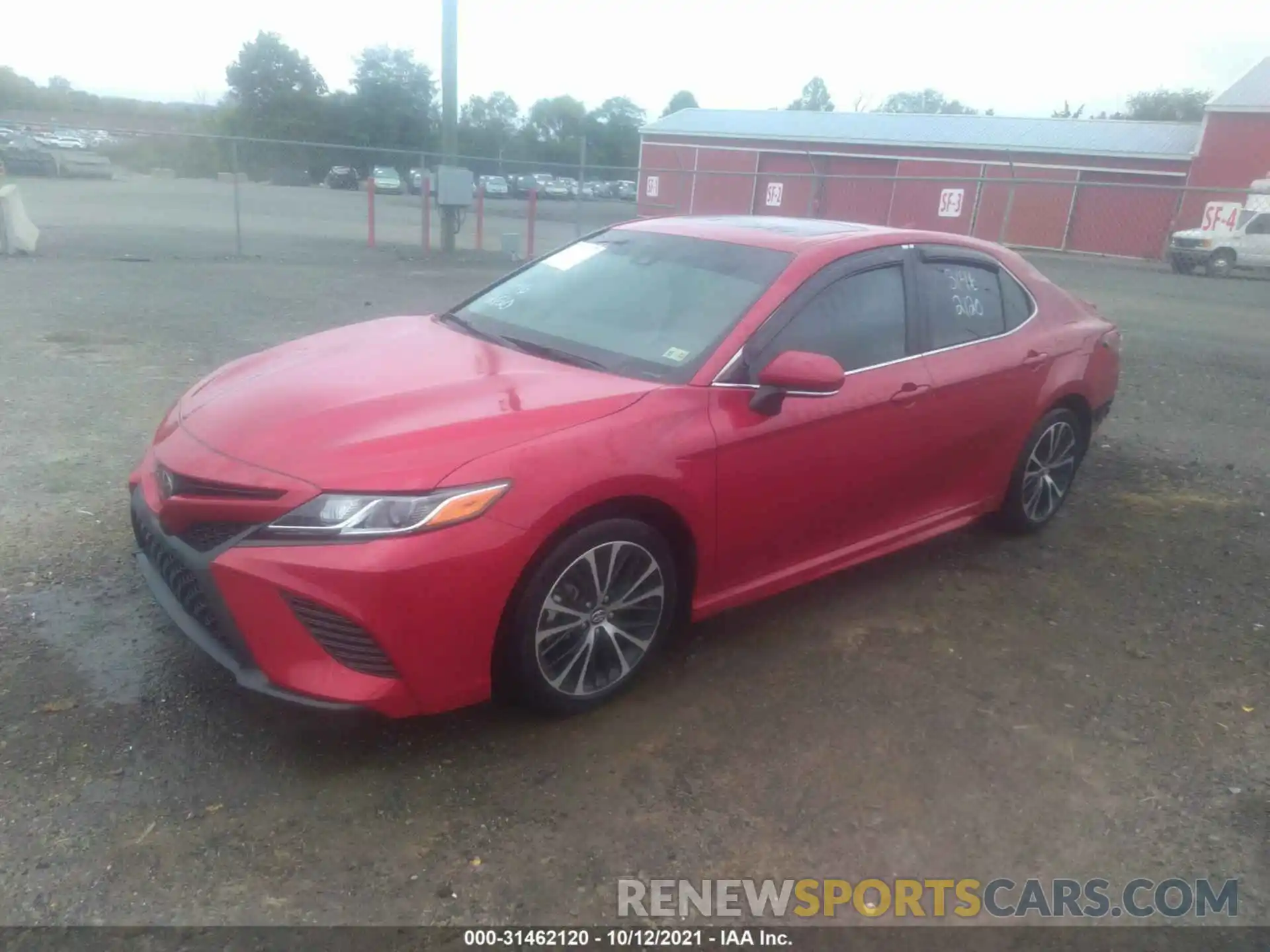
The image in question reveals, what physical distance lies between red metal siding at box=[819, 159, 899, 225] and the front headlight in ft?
97.3

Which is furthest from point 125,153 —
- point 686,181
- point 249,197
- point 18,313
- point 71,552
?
point 71,552

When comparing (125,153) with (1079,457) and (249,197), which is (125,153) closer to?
(249,197)

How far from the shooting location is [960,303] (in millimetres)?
4469

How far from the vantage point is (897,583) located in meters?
4.55

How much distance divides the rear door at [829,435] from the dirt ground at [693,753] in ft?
1.51

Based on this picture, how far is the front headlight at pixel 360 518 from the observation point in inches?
107

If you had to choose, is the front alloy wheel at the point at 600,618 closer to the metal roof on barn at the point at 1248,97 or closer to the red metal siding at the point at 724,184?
the red metal siding at the point at 724,184

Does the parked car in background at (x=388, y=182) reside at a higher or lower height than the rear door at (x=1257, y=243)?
lower

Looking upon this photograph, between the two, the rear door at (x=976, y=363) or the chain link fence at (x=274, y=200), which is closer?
the rear door at (x=976, y=363)

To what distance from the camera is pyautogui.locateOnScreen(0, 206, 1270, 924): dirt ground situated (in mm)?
2555

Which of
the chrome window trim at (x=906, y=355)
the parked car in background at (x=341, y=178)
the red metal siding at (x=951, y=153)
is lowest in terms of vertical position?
the parked car in background at (x=341, y=178)

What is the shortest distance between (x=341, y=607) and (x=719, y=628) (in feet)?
5.98

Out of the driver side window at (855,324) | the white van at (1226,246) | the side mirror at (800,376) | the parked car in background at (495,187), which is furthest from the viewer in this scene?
the parked car in background at (495,187)

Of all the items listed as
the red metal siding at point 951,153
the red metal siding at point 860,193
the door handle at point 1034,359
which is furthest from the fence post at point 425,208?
the red metal siding at point 860,193
